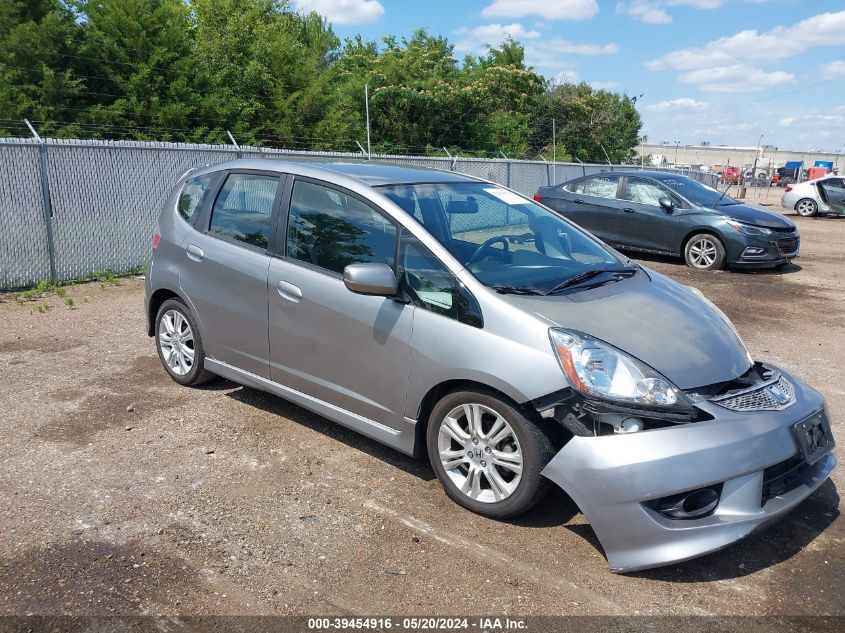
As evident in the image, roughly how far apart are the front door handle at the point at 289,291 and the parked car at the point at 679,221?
915 centimetres

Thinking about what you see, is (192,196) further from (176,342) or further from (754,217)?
(754,217)

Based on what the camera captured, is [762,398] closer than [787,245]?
Yes

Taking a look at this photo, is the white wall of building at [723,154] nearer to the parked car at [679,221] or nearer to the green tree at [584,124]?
the green tree at [584,124]

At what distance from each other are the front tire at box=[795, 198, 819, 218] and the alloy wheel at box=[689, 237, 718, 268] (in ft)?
50.9

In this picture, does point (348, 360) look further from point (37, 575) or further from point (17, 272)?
point (17, 272)

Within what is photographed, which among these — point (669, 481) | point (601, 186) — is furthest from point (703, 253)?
point (669, 481)

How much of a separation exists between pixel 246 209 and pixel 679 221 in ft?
29.5

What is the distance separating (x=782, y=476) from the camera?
324cm

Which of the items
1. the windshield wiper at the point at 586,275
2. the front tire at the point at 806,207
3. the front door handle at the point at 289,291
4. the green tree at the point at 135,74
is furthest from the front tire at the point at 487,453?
the front tire at the point at 806,207

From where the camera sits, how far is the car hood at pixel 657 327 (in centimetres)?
336

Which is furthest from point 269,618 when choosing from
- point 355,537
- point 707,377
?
point 707,377

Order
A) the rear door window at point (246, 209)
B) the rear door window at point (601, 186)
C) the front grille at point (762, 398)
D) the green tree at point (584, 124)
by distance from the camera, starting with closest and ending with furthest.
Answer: the front grille at point (762, 398) → the rear door window at point (246, 209) → the rear door window at point (601, 186) → the green tree at point (584, 124)

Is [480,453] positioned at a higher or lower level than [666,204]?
lower

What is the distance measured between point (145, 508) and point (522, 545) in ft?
6.42
